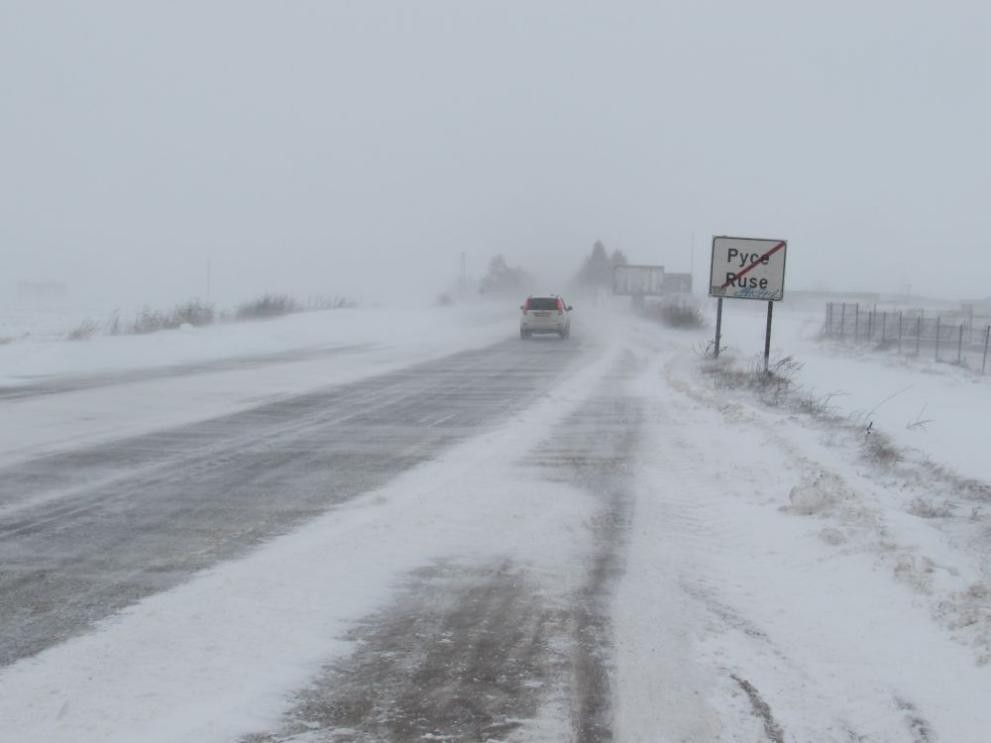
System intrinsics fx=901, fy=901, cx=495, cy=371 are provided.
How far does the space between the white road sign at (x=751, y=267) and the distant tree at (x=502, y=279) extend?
94.0m

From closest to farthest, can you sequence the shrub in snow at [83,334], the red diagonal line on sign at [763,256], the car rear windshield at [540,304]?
the red diagonal line on sign at [763,256] < the shrub in snow at [83,334] < the car rear windshield at [540,304]

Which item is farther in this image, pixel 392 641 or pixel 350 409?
pixel 350 409

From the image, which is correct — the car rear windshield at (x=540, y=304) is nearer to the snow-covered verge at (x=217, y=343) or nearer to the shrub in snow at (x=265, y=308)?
the snow-covered verge at (x=217, y=343)

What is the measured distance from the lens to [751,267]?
19.7 m

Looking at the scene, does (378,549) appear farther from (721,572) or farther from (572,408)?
(572,408)

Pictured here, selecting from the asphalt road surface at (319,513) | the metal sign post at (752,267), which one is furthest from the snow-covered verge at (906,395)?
the asphalt road surface at (319,513)

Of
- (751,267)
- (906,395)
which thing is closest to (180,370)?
(751,267)

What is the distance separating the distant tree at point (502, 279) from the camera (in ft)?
381

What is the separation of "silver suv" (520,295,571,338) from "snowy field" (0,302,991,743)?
24.0 meters

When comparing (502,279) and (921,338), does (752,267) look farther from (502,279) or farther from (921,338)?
(502,279)

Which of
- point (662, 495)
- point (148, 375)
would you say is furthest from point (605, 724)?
point (148, 375)

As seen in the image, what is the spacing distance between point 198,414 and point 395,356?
1285 centimetres

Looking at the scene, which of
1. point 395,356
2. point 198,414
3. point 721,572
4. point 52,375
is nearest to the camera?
point 721,572

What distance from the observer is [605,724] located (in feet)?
11.8
